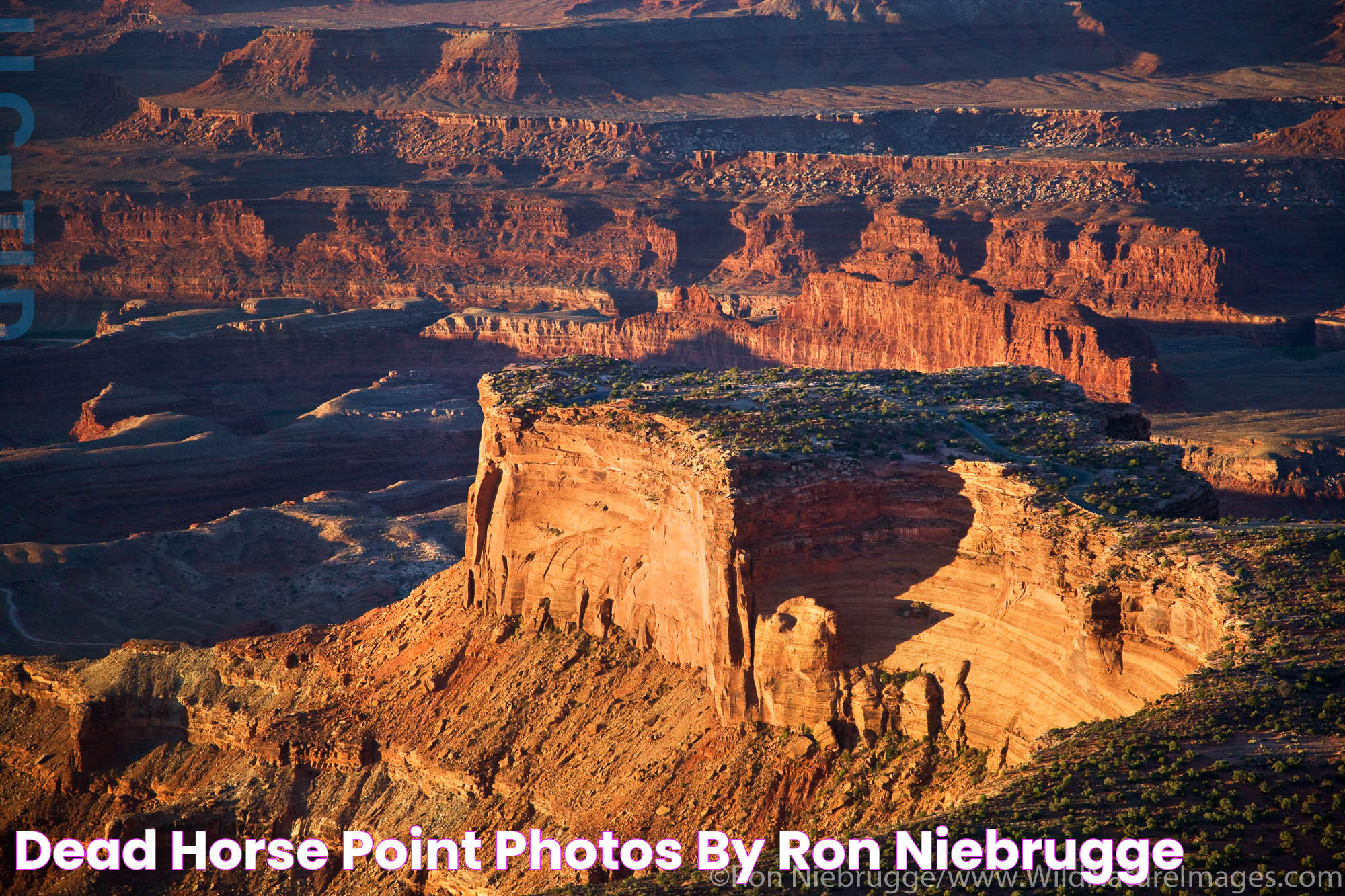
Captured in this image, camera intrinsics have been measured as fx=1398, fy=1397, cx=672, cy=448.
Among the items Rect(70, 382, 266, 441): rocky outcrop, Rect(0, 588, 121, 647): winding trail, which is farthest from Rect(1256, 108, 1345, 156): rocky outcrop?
Rect(0, 588, 121, 647): winding trail

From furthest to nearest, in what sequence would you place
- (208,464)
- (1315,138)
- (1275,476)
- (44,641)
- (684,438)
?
(1315,138) < (208,464) < (1275,476) < (44,641) < (684,438)

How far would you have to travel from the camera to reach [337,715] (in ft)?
140

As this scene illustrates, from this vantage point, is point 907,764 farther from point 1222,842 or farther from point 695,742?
point 1222,842

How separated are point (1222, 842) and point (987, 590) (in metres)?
11.2

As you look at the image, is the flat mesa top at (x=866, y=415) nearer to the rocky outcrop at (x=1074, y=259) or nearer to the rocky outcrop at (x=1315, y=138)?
A: the rocky outcrop at (x=1074, y=259)

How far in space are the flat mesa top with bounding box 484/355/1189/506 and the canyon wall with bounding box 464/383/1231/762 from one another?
83cm

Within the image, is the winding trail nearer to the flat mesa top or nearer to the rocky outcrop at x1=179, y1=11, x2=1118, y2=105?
the flat mesa top

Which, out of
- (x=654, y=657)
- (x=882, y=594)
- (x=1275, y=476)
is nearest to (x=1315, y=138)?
(x=1275, y=476)

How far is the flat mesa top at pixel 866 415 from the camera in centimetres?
3497

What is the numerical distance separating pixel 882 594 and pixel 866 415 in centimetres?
612

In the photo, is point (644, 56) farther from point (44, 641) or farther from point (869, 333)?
point (44, 641)

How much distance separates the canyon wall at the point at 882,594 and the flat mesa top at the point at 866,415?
0.83 metres

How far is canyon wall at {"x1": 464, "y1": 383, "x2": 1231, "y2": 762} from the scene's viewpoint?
1148 inches

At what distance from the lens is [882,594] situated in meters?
34.0
